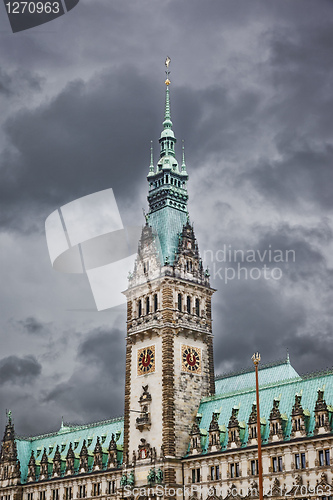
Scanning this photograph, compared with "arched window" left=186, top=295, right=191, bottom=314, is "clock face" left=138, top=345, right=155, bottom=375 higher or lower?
lower

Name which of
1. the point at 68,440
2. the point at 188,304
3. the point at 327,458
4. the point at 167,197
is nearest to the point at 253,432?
the point at 327,458

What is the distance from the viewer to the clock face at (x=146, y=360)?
374 ft

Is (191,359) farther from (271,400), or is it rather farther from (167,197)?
(167,197)

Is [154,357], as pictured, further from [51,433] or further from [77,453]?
[51,433]

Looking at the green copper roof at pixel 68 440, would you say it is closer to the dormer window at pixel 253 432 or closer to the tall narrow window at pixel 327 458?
the dormer window at pixel 253 432

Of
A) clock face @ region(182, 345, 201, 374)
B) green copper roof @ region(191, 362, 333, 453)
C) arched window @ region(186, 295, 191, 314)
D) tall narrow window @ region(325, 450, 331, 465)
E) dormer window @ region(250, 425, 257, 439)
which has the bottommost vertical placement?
tall narrow window @ region(325, 450, 331, 465)

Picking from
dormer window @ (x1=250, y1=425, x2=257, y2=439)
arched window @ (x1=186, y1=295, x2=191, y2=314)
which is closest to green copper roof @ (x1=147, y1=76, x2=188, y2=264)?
arched window @ (x1=186, y1=295, x2=191, y2=314)

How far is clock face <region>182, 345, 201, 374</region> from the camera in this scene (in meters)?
114

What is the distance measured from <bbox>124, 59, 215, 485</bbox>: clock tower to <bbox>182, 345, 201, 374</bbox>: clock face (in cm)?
16

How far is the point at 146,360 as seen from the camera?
4540 inches

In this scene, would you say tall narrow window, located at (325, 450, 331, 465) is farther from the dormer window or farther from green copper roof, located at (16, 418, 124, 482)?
green copper roof, located at (16, 418, 124, 482)

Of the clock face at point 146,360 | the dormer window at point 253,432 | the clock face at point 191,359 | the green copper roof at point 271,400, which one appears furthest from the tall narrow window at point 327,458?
the clock face at point 146,360

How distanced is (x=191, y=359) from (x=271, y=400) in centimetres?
1646

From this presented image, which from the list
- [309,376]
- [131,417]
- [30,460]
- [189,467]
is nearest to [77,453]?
[30,460]
